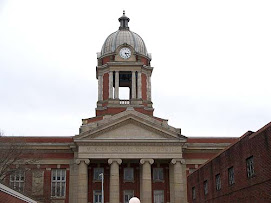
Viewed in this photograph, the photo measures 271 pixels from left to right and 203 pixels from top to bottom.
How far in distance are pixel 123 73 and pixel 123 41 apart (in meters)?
4.59

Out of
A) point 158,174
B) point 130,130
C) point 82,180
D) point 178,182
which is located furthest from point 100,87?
point 178,182

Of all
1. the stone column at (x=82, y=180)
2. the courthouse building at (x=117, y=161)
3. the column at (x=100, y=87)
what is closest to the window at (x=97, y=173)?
the courthouse building at (x=117, y=161)

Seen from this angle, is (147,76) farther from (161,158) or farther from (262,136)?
(262,136)

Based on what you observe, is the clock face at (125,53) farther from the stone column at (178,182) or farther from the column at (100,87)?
the stone column at (178,182)

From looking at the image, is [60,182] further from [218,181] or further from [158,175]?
[218,181]

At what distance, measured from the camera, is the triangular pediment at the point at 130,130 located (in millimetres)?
52938

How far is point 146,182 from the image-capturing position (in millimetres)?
52219

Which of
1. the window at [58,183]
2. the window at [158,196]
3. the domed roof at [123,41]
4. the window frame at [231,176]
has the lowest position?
the window frame at [231,176]

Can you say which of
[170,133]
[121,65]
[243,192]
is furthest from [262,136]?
[121,65]

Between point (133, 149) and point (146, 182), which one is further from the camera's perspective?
point (133, 149)

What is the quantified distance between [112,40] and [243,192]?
4250cm

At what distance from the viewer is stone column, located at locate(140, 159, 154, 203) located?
5162 cm

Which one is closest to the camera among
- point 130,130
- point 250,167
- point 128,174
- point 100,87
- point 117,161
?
point 250,167

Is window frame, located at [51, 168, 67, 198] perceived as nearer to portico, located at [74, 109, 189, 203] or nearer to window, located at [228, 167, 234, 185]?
portico, located at [74, 109, 189, 203]
